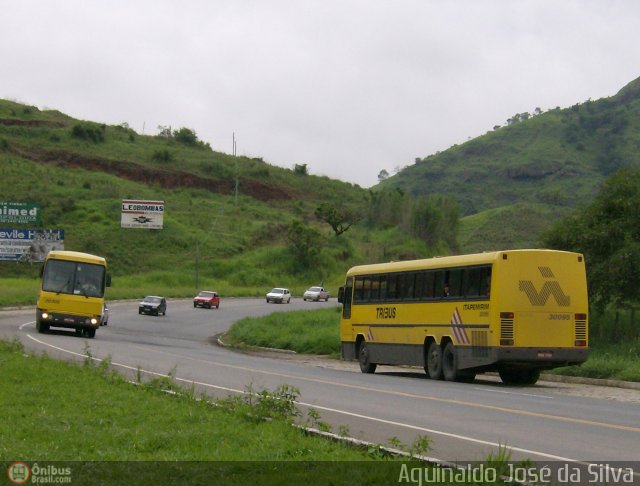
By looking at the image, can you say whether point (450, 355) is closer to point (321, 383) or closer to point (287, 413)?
point (321, 383)

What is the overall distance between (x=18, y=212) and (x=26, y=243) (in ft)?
15.0

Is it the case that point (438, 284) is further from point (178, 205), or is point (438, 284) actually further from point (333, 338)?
point (178, 205)

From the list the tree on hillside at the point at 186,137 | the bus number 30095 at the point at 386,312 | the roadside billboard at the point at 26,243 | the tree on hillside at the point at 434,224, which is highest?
the tree on hillside at the point at 186,137

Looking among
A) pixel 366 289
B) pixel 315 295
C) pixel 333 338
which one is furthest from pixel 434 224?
pixel 366 289

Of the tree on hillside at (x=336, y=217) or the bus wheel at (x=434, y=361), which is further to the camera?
the tree on hillside at (x=336, y=217)

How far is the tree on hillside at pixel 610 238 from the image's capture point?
31906mm

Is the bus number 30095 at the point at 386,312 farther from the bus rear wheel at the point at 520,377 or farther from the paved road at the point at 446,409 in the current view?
the bus rear wheel at the point at 520,377

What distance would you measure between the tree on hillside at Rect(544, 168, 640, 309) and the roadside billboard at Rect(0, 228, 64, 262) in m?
48.3

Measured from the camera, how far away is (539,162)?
17012 centimetres

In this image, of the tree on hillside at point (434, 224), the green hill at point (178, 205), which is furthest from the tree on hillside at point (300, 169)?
the tree on hillside at point (434, 224)

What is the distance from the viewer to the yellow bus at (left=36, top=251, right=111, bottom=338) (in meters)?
36.9

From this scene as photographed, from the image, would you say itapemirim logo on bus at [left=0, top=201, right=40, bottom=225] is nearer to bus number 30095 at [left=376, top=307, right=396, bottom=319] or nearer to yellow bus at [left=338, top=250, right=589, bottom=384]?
bus number 30095 at [left=376, top=307, right=396, bottom=319]

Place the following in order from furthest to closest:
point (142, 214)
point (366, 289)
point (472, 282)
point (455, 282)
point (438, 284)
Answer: point (142, 214), point (366, 289), point (438, 284), point (455, 282), point (472, 282)

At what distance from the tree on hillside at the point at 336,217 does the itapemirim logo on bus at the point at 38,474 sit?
10361 centimetres
